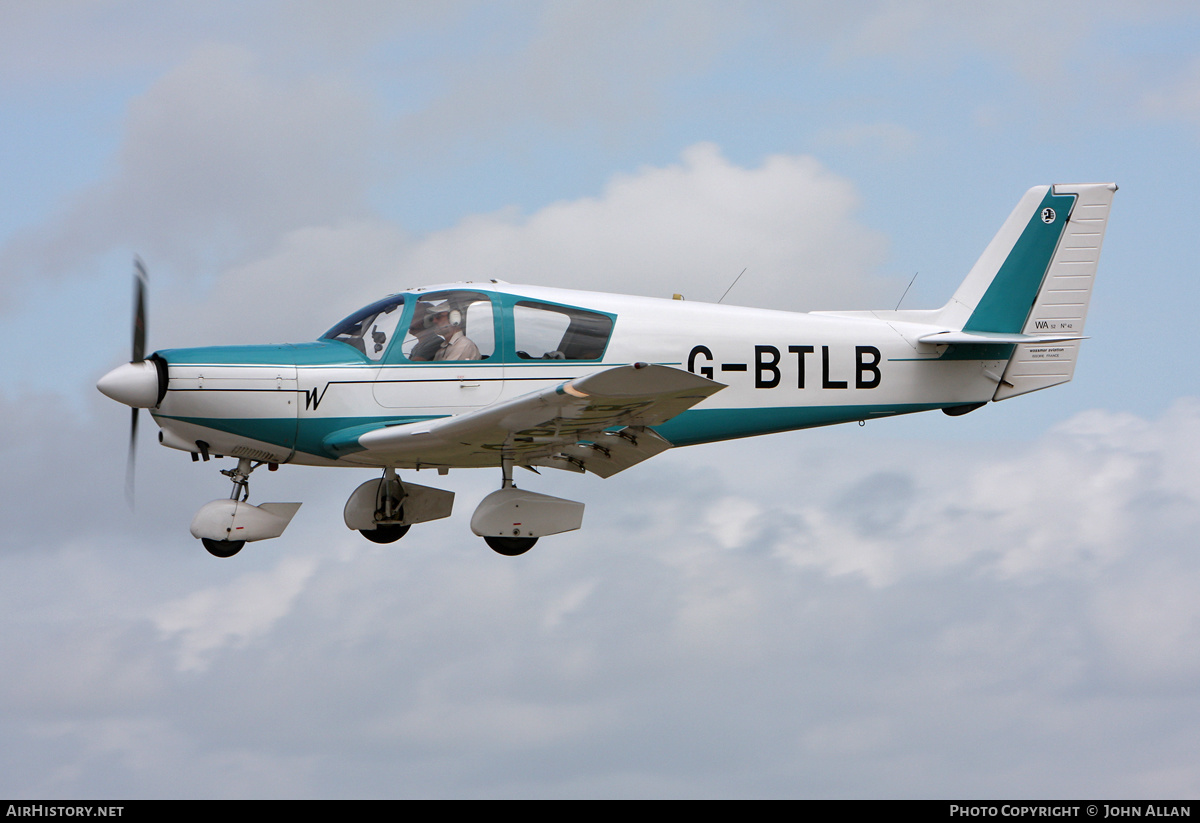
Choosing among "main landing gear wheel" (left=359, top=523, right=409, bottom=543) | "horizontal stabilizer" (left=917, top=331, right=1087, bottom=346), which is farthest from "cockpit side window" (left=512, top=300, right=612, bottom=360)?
"horizontal stabilizer" (left=917, top=331, right=1087, bottom=346)

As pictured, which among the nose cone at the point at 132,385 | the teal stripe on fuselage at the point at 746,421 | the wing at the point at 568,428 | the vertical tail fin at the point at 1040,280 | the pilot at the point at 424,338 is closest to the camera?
the wing at the point at 568,428

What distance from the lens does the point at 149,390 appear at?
1181 centimetres

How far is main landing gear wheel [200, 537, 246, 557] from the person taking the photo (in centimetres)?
1202

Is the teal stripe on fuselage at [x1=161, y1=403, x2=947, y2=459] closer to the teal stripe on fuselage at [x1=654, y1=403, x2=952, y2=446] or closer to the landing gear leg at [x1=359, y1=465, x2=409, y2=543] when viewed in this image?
the teal stripe on fuselage at [x1=654, y1=403, x2=952, y2=446]

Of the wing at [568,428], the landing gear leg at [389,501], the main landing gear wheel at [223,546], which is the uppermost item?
the wing at [568,428]

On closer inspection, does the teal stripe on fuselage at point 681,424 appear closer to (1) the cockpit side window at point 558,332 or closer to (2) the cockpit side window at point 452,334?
(2) the cockpit side window at point 452,334

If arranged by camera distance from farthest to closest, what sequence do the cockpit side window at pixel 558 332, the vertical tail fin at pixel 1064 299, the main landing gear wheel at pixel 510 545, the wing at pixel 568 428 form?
the vertical tail fin at pixel 1064 299 < the main landing gear wheel at pixel 510 545 < the cockpit side window at pixel 558 332 < the wing at pixel 568 428

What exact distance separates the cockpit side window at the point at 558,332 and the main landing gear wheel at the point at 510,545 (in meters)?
1.78

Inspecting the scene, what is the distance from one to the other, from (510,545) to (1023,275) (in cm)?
624

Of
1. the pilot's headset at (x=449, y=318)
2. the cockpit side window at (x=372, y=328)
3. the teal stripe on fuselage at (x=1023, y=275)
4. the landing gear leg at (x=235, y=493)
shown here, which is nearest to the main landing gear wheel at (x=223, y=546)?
the landing gear leg at (x=235, y=493)

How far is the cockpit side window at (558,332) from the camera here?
12.2 meters

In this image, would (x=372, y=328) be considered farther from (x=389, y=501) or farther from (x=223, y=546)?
(x=223, y=546)

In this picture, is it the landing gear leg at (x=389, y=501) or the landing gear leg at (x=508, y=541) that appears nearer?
the landing gear leg at (x=508, y=541)

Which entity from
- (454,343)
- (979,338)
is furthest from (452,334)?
(979,338)
